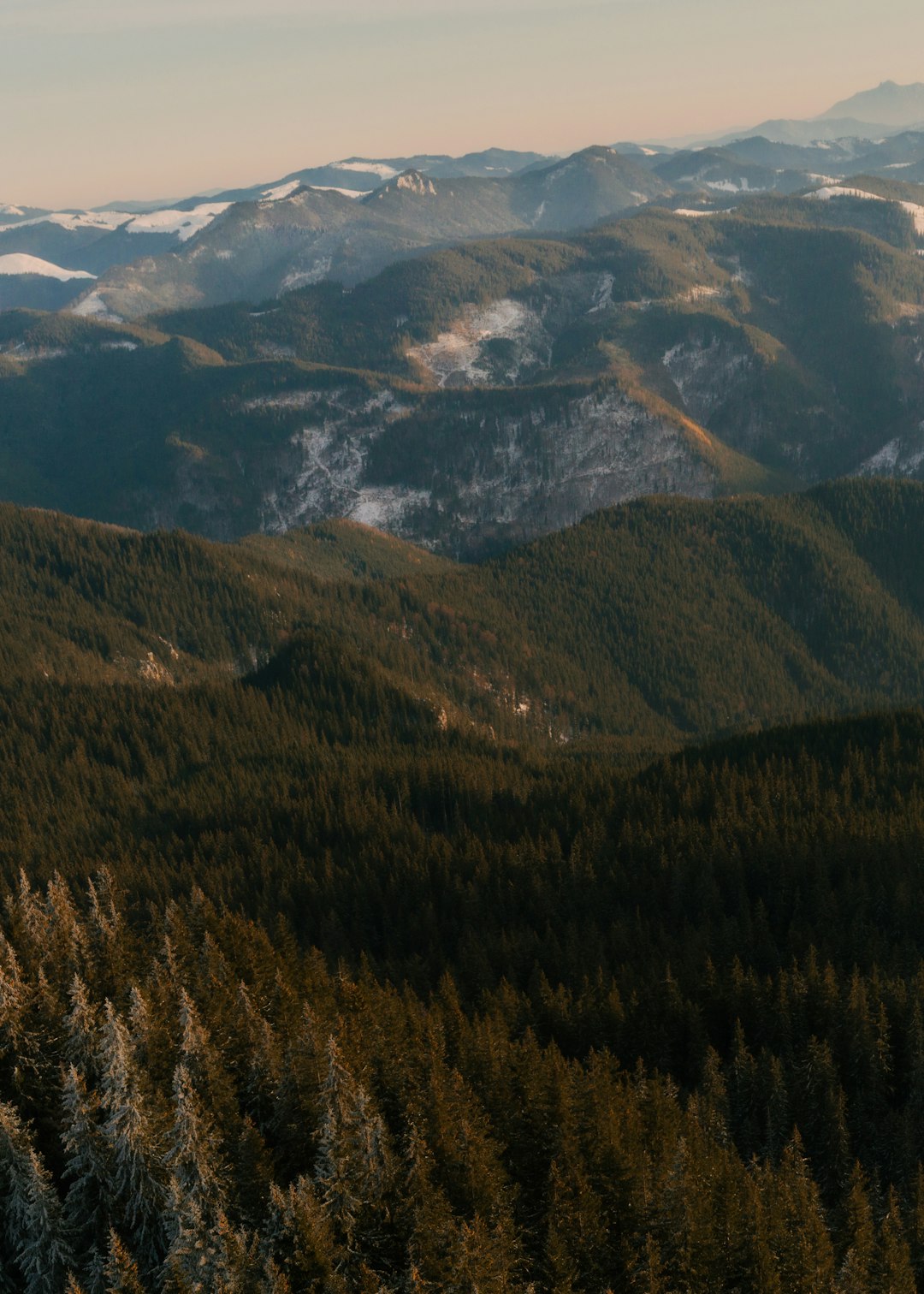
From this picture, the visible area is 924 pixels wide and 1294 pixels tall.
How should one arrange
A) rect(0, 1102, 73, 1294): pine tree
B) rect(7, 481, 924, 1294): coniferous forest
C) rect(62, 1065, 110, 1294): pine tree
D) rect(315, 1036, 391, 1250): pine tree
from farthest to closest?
rect(315, 1036, 391, 1250): pine tree, rect(62, 1065, 110, 1294): pine tree, rect(7, 481, 924, 1294): coniferous forest, rect(0, 1102, 73, 1294): pine tree

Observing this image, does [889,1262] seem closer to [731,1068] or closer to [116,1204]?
[731,1068]

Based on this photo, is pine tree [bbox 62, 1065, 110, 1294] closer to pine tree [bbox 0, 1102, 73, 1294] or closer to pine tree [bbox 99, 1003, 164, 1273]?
pine tree [bbox 99, 1003, 164, 1273]

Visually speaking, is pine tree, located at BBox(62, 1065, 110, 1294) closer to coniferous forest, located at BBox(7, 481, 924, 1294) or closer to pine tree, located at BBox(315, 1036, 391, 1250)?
coniferous forest, located at BBox(7, 481, 924, 1294)

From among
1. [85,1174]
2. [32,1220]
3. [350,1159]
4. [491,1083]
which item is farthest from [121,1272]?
[491,1083]

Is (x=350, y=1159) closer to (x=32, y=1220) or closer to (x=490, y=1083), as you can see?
(x=32, y=1220)

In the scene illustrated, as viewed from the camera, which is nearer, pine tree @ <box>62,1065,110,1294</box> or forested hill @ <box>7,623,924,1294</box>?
forested hill @ <box>7,623,924,1294</box>

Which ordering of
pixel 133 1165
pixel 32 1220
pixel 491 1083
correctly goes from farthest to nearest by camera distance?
1. pixel 491 1083
2. pixel 133 1165
3. pixel 32 1220

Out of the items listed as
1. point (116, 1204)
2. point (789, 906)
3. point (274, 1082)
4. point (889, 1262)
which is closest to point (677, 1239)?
point (889, 1262)

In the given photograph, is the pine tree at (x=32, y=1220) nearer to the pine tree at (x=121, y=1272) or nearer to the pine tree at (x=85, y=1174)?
the pine tree at (x=85, y=1174)

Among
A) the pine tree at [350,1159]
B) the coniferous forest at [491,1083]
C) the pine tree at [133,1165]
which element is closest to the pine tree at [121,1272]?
the coniferous forest at [491,1083]

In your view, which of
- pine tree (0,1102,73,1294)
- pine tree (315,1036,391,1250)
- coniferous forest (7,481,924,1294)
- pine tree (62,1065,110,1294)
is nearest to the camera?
pine tree (0,1102,73,1294)

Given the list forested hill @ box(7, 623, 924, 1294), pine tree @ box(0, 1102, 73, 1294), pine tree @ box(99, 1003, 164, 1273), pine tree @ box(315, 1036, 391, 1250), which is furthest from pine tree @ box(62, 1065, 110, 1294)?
pine tree @ box(315, 1036, 391, 1250)
